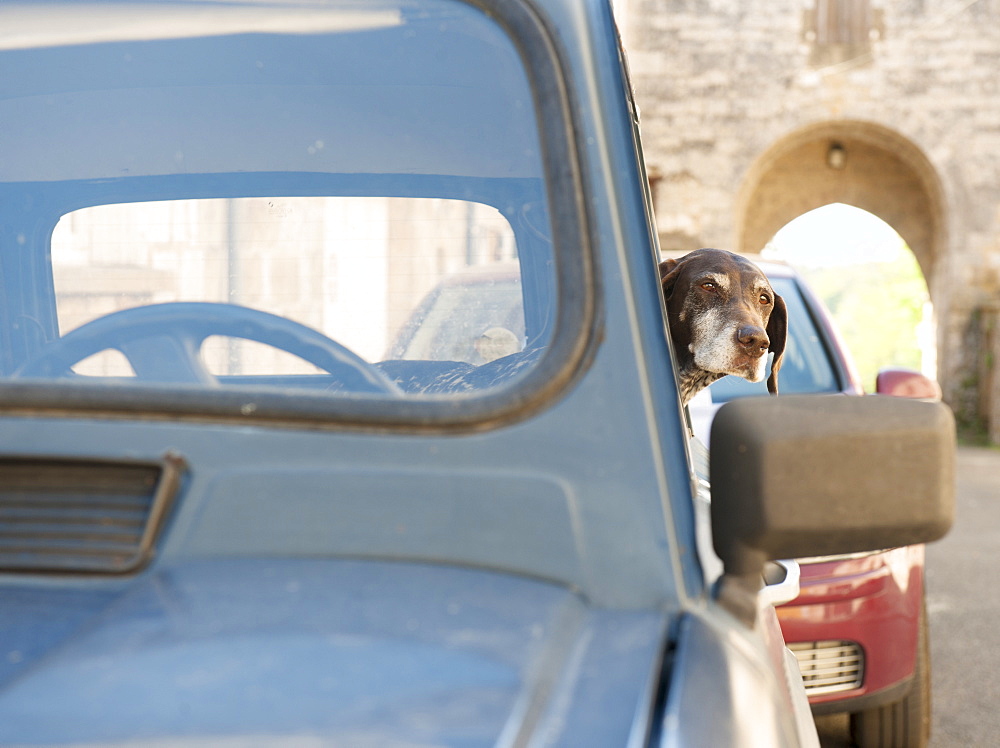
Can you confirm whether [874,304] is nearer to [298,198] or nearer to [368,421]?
[298,198]

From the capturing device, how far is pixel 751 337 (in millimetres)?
2619

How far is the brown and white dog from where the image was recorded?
2611 millimetres

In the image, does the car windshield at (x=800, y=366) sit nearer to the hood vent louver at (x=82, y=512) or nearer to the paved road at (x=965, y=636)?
the paved road at (x=965, y=636)

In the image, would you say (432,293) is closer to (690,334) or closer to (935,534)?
(935,534)

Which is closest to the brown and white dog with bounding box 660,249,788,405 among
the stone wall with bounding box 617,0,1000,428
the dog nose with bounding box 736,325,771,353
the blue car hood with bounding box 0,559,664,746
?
the dog nose with bounding box 736,325,771,353

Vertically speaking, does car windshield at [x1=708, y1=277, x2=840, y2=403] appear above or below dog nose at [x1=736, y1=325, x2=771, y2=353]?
below

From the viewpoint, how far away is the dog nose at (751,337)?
259 cm

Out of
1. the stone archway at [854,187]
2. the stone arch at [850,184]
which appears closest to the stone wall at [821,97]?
the stone archway at [854,187]

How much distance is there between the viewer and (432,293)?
3.68ft

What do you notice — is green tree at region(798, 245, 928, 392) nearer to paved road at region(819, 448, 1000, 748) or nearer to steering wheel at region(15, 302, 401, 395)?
paved road at region(819, 448, 1000, 748)

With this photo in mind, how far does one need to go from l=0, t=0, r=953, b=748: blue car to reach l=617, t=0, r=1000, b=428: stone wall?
15892mm

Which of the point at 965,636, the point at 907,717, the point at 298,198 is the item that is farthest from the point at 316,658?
the point at 965,636

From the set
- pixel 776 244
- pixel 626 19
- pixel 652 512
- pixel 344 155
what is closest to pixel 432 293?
pixel 344 155

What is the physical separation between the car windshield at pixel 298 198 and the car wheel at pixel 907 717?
2.72m
